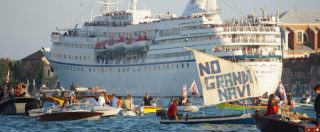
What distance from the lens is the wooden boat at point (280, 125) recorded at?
43.8m

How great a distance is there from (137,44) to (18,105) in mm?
77338

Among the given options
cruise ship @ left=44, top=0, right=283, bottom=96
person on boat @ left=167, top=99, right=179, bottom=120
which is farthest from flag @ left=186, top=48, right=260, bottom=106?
cruise ship @ left=44, top=0, right=283, bottom=96

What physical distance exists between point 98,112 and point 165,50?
7687 cm

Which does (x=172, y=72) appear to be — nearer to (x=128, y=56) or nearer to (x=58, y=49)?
(x=128, y=56)

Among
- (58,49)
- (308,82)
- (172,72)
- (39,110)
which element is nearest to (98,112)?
(39,110)

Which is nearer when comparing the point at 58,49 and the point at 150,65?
the point at 150,65

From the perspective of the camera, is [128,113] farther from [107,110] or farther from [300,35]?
[300,35]

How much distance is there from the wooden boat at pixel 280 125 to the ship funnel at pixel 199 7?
96929 millimetres

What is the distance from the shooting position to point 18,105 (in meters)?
71.6

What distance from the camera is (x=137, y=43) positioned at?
148375 millimetres

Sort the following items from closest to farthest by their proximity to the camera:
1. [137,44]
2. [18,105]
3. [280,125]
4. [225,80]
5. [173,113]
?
[280,125] < [225,80] < [173,113] < [18,105] < [137,44]

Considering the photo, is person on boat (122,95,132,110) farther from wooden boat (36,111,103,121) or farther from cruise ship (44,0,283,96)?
cruise ship (44,0,283,96)

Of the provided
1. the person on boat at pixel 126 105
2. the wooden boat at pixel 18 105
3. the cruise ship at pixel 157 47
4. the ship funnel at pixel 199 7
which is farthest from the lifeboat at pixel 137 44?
the wooden boat at pixel 18 105

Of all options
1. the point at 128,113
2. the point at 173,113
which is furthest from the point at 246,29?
the point at 173,113
